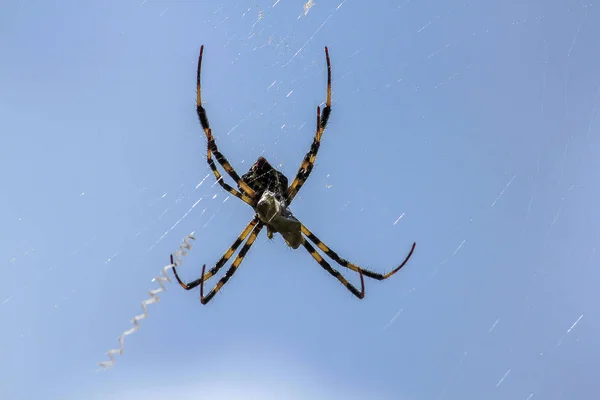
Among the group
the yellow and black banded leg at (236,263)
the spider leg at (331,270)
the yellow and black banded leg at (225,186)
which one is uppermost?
the yellow and black banded leg at (225,186)

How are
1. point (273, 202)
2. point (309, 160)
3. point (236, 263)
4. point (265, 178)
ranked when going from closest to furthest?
point (273, 202), point (265, 178), point (309, 160), point (236, 263)

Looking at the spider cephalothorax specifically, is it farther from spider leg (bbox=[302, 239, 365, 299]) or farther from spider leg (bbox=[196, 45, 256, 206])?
spider leg (bbox=[302, 239, 365, 299])

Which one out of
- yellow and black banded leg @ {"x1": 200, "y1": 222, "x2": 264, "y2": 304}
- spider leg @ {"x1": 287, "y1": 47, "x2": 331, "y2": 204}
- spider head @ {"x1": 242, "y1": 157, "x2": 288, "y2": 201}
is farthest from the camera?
yellow and black banded leg @ {"x1": 200, "y1": 222, "x2": 264, "y2": 304}

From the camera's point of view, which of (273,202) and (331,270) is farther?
(331,270)

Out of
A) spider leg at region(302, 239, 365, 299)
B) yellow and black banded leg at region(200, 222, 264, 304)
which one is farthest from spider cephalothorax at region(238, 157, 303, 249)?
spider leg at region(302, 239, 365, 299)

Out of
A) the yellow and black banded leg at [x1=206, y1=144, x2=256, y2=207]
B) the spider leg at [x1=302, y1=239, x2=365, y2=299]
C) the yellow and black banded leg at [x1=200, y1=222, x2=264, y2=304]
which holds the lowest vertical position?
the spider leg at [x1=302, y1=239, x2=365, y2=299]

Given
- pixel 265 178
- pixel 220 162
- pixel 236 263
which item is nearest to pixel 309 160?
pixel 265 178

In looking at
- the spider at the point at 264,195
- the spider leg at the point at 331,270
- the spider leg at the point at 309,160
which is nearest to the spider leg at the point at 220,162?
the spider at the point at 264,195

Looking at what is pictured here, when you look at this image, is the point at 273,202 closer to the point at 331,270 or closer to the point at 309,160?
the point at 309,160

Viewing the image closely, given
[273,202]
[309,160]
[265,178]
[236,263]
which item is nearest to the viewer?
[273,202]

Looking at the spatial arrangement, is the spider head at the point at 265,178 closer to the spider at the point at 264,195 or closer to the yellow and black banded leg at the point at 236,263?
the spider at the point at 264,195

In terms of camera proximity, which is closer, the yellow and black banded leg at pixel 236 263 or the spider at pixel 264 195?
the spider at pixel 264 195
